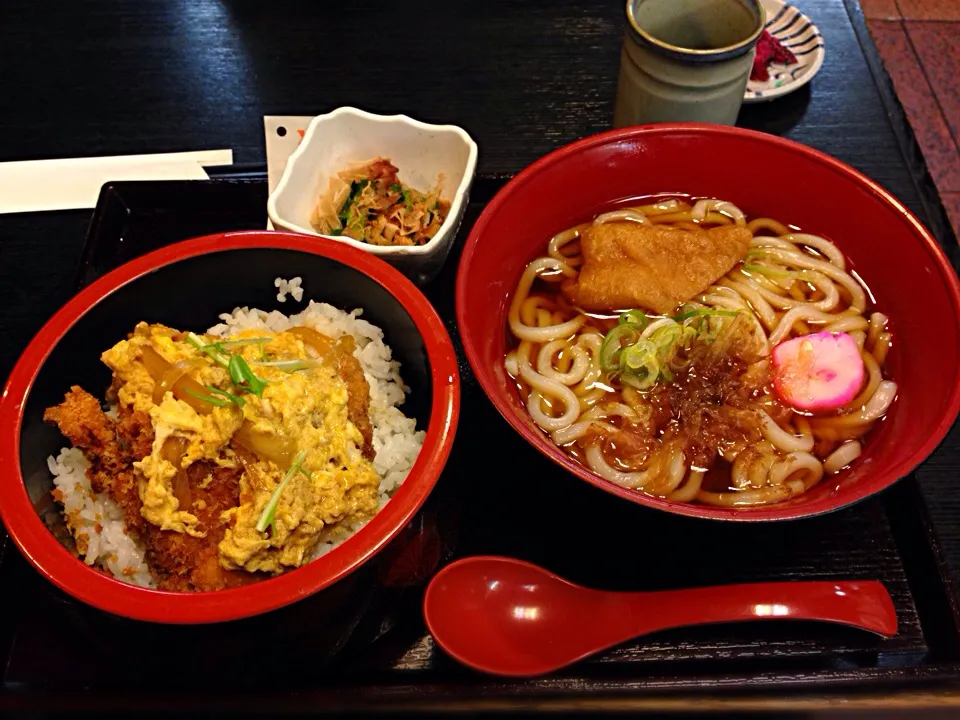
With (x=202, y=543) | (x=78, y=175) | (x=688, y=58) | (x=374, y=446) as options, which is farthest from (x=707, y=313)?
(x=78, y=175)

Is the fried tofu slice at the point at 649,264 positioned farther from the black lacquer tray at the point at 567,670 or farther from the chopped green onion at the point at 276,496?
the chopped green onion at the point at 276,496

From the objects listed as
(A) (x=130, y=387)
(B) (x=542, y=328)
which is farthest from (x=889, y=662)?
(A) (x=130, y=387)

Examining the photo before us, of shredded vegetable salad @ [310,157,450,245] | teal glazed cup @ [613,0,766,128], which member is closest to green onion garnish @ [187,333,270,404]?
shredded vegetable salad @ [310,157,450,245]

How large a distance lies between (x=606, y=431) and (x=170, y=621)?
2.89 feet

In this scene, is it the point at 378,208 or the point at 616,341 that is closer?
the point at 616,341

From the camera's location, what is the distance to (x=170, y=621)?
1.15m

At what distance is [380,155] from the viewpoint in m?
2.07

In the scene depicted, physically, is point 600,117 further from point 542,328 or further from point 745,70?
point 542,328

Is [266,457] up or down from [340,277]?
down

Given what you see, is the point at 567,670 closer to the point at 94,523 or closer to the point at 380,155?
the point at 94,523

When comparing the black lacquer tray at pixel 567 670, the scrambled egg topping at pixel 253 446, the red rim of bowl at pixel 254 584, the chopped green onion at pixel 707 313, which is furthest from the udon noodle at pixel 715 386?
the scrambled egg topping at pixel 253 446

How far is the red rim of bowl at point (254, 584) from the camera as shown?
3.83 feet

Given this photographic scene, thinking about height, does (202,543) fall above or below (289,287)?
below

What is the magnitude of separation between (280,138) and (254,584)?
1.45 meters
